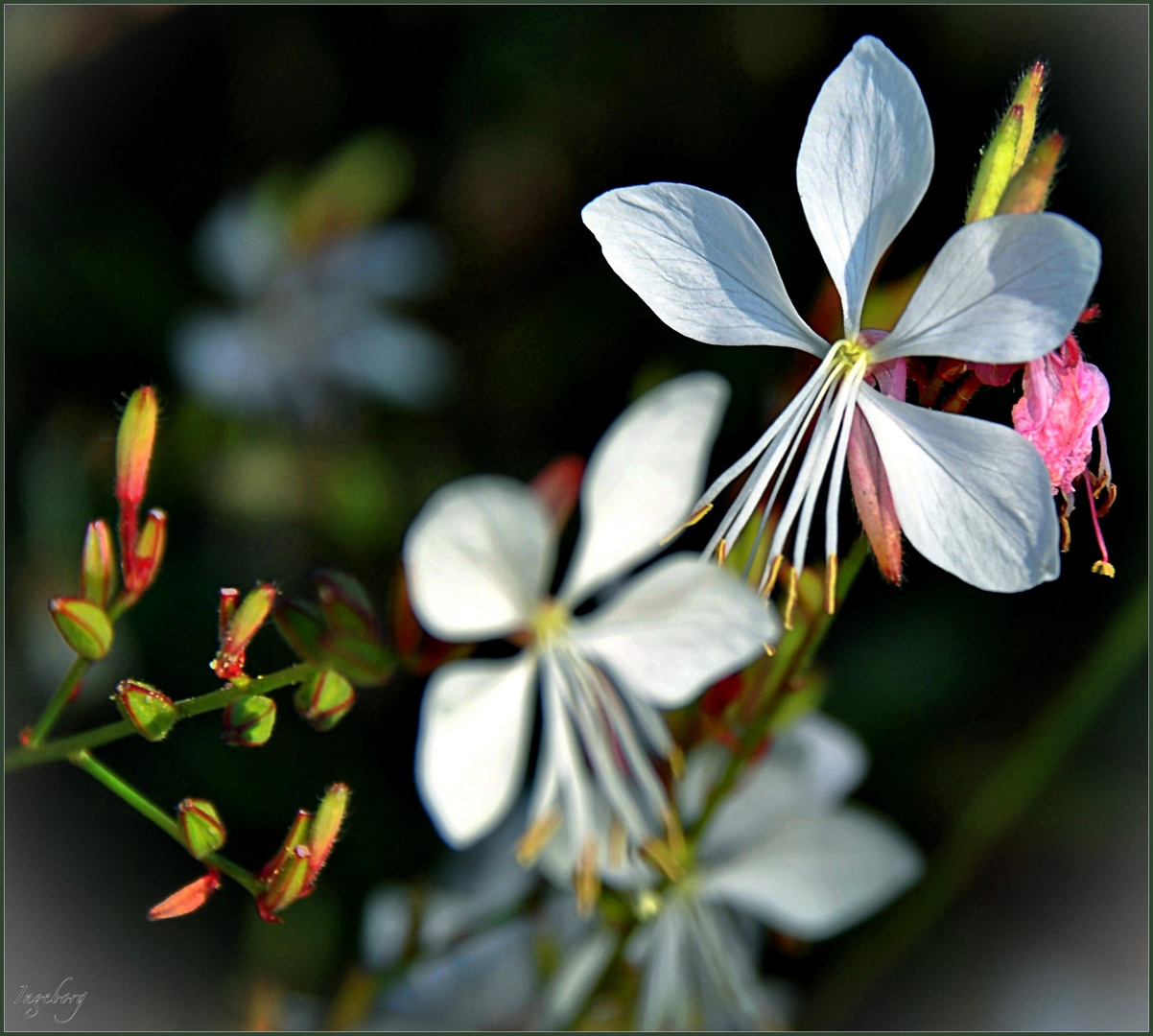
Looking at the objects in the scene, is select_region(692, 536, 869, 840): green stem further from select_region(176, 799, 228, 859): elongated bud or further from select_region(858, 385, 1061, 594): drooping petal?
select_region(176, 799, 228, 859): elongated bud

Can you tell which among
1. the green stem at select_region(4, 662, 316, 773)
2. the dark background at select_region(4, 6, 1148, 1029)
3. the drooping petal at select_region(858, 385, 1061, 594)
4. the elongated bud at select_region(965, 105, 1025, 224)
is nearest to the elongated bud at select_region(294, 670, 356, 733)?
the green stem at select_region(4, 662, 316, 773)

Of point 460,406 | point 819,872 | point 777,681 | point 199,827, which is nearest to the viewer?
point 199,827

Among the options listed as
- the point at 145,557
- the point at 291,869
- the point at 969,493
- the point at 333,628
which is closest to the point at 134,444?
the point at 145,557

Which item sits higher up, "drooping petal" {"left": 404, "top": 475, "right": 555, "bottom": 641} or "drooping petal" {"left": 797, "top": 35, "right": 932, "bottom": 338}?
"drooping petal" {"left": 797, "top": 35, "right": 932, "bottom": 338}

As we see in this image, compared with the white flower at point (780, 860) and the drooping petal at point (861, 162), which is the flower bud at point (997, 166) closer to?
the drooping petal at point (861, 162)

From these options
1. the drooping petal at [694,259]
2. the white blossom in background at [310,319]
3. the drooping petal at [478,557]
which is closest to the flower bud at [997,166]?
the drooping petal at [694,259]

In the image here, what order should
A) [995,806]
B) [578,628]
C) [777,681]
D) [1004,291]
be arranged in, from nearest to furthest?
[1004,291] < [777,681] < [578,628] < [995,806]

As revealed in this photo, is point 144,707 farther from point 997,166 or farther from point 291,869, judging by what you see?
point 997,166
